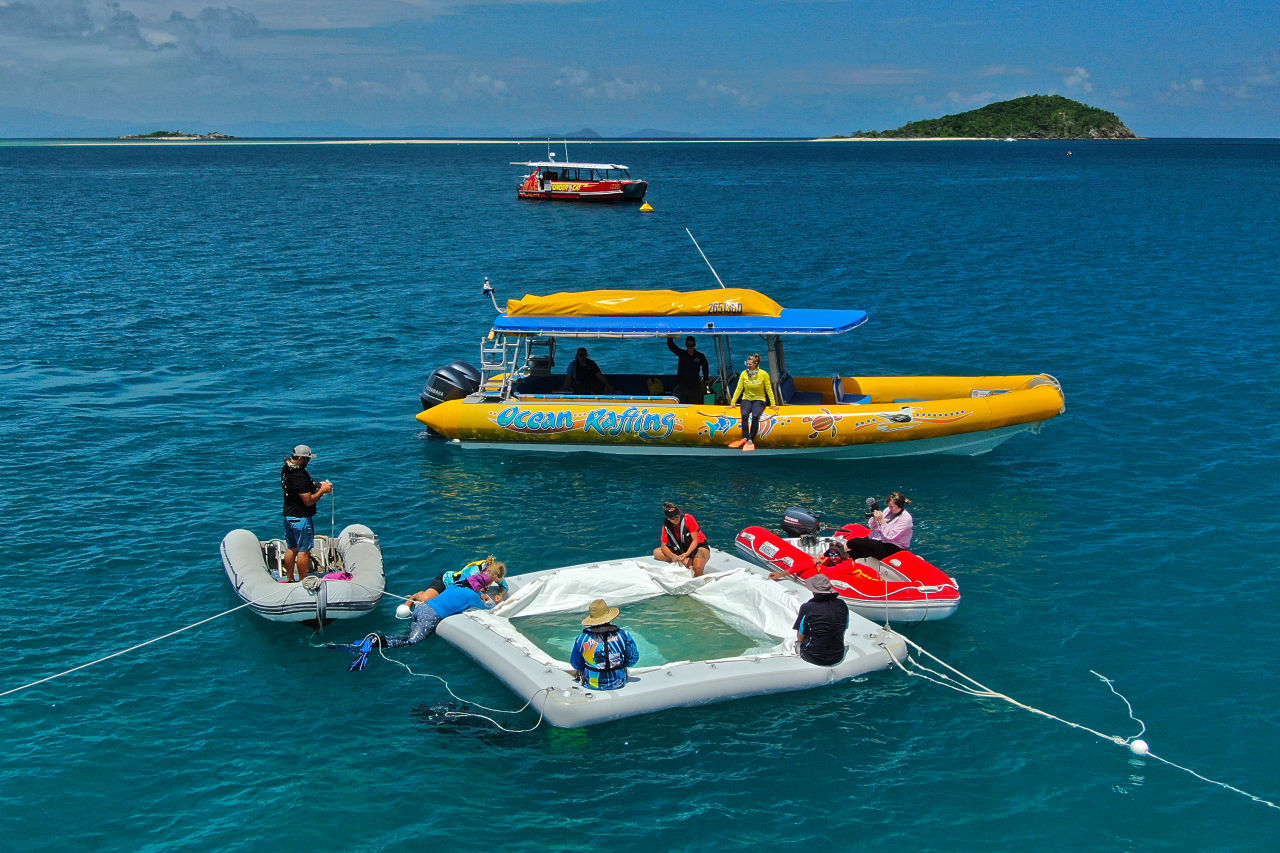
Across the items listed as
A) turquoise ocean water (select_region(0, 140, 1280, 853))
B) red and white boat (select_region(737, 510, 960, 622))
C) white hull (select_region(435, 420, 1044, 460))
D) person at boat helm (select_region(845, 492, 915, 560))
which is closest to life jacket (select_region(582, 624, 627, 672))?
turquoise ocean water (select_region(0, 140, 1280, 853))

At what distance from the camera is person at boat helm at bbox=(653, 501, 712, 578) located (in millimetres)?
14203

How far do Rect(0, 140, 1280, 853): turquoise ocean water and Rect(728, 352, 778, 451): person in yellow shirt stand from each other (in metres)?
0.61

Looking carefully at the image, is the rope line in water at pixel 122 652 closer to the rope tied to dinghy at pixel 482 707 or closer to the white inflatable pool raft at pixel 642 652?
the rope tied to dinghy at pixel 482 707

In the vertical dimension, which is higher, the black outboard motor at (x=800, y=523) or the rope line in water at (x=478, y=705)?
the black outboard motor at (x=800, y=523)

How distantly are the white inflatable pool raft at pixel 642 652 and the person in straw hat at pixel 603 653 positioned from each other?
0.14 metres

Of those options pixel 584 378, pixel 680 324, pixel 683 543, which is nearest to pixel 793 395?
pixel 680 324

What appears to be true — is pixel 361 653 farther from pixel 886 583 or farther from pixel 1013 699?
pixel 1013 699

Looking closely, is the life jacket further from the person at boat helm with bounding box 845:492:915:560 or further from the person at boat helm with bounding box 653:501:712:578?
the person at boat helm with bounding box 845:492:915:560

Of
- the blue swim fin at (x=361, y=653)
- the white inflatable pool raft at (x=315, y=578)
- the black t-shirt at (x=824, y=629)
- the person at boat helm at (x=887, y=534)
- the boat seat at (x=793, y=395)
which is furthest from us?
the boat seat at (x=793, y=395)

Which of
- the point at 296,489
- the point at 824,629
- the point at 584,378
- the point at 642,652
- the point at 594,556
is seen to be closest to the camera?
the point at 824,629

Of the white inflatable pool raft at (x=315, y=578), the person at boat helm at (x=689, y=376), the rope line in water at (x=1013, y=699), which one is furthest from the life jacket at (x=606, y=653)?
the person at boat helm at (x=689, y=376)

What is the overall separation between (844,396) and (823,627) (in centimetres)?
1012

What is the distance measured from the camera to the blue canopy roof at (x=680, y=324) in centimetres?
1945

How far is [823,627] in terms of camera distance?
11562mm
